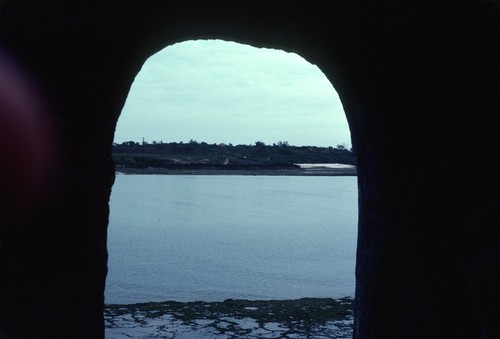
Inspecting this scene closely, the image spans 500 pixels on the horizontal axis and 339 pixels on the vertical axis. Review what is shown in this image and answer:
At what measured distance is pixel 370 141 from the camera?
4.95 metres

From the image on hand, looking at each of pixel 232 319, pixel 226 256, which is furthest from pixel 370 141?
pixel 226 256

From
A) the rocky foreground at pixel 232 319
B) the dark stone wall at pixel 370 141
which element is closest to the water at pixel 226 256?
the rocky foreground at pixel 232 319

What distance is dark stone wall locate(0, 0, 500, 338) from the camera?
402cm

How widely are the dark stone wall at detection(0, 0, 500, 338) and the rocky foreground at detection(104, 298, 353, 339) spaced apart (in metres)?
2.52

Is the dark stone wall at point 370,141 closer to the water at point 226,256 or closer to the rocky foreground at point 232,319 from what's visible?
the rocky foreground at point 232,319

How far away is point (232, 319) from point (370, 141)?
3.99 m

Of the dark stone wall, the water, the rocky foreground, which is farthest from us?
the water

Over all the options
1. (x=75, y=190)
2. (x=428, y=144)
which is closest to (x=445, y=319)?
(x=428, y=144)

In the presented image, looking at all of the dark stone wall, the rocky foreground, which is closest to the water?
the rocky foreground

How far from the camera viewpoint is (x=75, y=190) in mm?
4461

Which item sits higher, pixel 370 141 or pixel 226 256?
pixel 370 141

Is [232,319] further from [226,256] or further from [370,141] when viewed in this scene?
[226,256]

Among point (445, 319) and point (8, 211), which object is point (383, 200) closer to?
point (445, 319)

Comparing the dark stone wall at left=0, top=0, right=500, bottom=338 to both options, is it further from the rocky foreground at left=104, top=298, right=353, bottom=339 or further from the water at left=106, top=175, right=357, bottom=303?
the water at left=106, top=175, right=357, bottom=303
